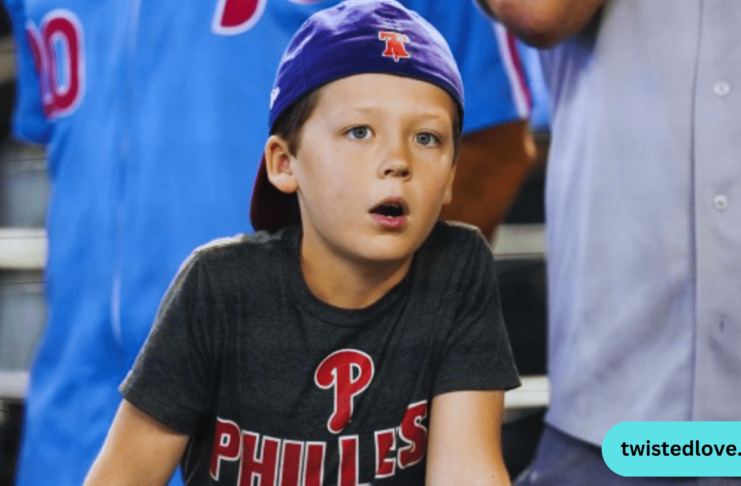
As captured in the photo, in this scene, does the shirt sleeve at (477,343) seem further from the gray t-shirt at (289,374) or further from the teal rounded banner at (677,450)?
the teal rounded banner at (677,450)

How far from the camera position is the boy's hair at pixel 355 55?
1.00 meters

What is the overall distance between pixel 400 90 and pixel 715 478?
53cm

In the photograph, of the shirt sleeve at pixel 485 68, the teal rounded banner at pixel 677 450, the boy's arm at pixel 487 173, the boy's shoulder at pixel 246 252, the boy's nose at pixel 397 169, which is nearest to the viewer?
the boy's nose at pixel 397 169

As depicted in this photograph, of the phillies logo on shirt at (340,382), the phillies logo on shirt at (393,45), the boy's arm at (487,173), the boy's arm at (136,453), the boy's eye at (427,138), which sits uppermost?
the phillies logo on shirt at (393,45)

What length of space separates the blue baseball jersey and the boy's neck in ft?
0.54

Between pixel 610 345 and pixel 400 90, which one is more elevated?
pixel 400 90

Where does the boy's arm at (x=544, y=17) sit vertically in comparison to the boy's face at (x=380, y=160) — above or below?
above

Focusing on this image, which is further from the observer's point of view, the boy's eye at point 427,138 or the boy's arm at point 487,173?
the boy's arm at point 487,173

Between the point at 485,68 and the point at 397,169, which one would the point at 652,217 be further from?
the point at 397,169

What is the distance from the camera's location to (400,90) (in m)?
1.00

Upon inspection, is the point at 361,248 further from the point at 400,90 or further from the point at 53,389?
the point at 53,389

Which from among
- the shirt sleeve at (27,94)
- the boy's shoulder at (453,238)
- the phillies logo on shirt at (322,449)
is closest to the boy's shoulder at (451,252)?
the boy's shoulder at (453,238)

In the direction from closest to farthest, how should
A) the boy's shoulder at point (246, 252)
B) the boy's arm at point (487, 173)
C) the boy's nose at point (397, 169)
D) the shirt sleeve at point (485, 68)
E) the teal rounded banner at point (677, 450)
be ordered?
the boy's nose at point (397, 169), the boy's shoulder at point (246, 252), the teal rounded banner at point (677, 450), the shirt sleeve at point (485, 68), the boy's arm at point (487, 173)

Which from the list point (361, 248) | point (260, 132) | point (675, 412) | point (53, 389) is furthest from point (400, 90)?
point (53, 389)
